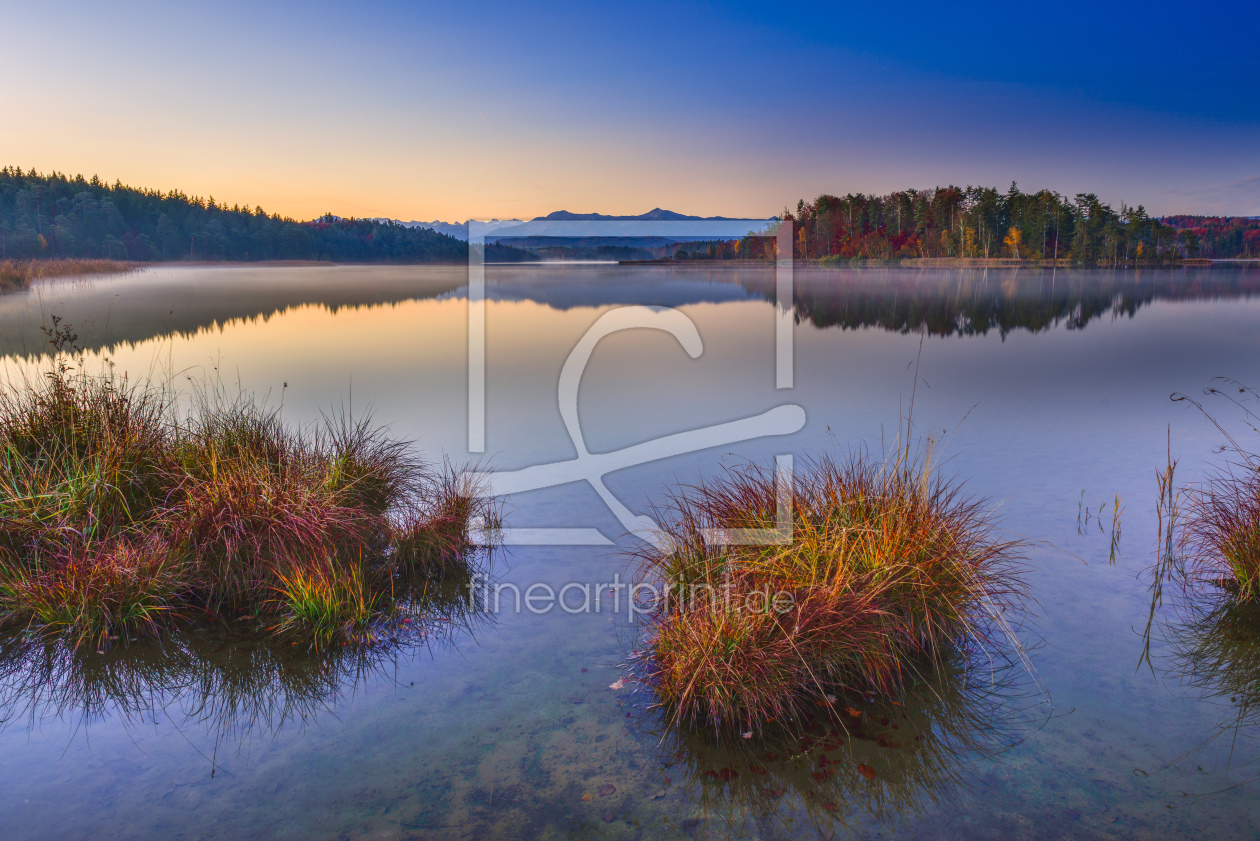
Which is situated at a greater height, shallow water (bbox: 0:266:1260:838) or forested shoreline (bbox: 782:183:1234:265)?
forested shoreline (bbox: 782:183:1234:265)

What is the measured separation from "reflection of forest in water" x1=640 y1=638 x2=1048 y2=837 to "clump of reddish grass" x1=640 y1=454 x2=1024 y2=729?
0.52ft

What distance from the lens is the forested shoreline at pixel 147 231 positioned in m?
105

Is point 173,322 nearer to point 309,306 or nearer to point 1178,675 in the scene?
point 309,306

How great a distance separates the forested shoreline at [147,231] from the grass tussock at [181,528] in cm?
10965

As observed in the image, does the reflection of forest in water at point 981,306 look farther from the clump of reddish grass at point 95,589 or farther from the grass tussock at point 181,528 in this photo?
the clump of reddish grass at point 95,589

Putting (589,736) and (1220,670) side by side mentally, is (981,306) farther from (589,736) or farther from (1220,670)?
(589,736)

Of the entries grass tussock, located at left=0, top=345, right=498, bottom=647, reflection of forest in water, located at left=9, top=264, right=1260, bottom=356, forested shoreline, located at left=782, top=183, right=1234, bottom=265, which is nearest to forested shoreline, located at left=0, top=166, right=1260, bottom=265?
forested shoreline, located at left=782, top=183, right=1234, bottom=265

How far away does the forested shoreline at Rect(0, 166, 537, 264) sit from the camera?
10500cm

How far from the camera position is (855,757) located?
4.05 meters

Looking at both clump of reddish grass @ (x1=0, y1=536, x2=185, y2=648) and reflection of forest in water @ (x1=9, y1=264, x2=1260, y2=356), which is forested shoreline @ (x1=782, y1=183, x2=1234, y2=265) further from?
clump of reddish grass @ (x1=0, y1=536, x2=185, y2=648)

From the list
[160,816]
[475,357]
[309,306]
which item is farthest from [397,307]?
[160,816]

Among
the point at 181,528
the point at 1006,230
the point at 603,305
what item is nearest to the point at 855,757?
the point at 181,528

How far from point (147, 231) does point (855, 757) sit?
148688 mm

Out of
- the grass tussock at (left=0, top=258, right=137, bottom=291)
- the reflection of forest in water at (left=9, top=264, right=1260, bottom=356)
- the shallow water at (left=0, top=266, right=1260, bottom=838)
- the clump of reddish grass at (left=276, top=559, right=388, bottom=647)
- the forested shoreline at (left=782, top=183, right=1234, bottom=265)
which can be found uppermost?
the forested shoreline at (left=782, top=183, right=1234, bottom=265)
